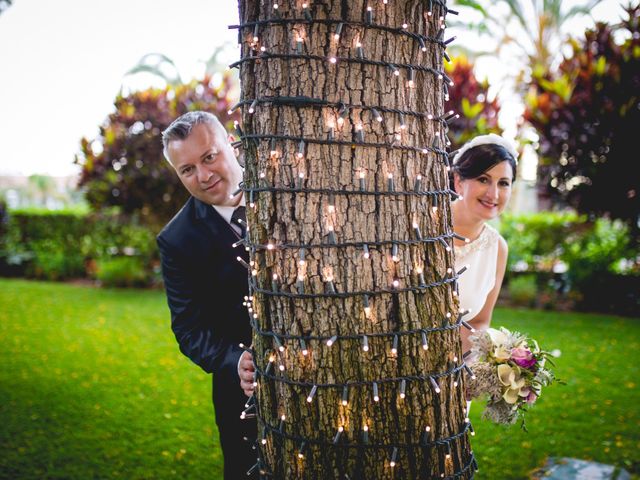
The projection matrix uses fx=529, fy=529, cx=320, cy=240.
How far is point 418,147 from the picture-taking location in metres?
1.72

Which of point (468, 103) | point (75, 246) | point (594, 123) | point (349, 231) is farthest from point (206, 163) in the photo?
point (75, 246)

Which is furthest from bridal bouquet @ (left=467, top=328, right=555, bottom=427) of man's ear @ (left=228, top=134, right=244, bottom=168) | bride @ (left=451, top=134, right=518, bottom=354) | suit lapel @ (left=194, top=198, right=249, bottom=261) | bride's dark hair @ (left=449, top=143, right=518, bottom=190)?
man's ear @ (left=228, top=134, right=244, bottom=168)

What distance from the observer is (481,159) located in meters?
2.91

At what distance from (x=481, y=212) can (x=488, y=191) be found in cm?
13

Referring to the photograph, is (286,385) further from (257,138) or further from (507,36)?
(507,36)

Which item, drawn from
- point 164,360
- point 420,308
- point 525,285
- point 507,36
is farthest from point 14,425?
point 507,36

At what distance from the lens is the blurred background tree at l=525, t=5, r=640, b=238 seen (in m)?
6.66

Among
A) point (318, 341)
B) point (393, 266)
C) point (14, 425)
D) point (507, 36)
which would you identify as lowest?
point (14, 425)

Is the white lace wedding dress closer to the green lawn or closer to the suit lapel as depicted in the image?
the suit lapel

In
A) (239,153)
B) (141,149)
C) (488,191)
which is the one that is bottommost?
(488,191)

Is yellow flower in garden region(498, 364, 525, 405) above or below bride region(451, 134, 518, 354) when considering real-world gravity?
below

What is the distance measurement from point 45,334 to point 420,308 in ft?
23.4

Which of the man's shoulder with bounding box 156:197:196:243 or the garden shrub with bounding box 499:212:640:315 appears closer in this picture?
the man's shoulder with bounding box 156:197:196:243

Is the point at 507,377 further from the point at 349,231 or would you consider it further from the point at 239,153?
the point at 239,153
